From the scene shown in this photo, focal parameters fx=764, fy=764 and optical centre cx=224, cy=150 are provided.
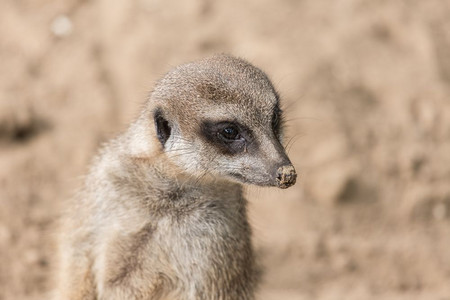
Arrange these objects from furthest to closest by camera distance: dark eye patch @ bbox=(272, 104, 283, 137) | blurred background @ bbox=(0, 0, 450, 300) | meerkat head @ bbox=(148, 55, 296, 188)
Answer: blurred background @ bbox=(0, 0, 450, 300), dark eye patch @ bbox=(272, 104, 283, 137), meerkat head @ bbox=(148, 55, 296, 188)

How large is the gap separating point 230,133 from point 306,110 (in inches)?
126

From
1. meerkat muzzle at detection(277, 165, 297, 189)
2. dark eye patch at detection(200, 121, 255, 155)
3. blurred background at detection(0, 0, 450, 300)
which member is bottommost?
meerkat muzzle at detection(277, 165, 297, 189)

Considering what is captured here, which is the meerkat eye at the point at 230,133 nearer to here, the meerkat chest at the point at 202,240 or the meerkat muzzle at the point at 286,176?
the meerkat muzzle at the point at 286,176

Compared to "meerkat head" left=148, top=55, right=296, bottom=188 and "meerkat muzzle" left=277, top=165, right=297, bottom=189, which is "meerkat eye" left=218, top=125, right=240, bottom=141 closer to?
"meerkat head" left=148, top=55, right=296, bottom=188

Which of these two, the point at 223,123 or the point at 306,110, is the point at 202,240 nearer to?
the point at 223,123

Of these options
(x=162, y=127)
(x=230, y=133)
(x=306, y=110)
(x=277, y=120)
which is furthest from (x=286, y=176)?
(x=306, y=110)

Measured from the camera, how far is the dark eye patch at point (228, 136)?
11.6ft

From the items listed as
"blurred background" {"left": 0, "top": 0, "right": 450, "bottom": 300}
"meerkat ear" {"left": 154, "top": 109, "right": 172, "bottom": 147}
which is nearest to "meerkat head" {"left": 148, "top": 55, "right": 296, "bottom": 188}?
"meerkat ear" {"left": 154, "top": 109, "right": 172, "bottom": 147}

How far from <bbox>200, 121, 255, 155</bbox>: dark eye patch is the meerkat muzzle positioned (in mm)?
212

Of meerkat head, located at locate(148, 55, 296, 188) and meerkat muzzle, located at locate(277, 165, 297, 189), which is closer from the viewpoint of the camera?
meerkat muzzle, located at locate(277, 165, 297, 189)

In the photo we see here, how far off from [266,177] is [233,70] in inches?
23.2

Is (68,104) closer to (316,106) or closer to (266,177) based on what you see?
(316,106)

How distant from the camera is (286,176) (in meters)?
3.38

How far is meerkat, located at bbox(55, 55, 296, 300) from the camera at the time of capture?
359 centimetres
